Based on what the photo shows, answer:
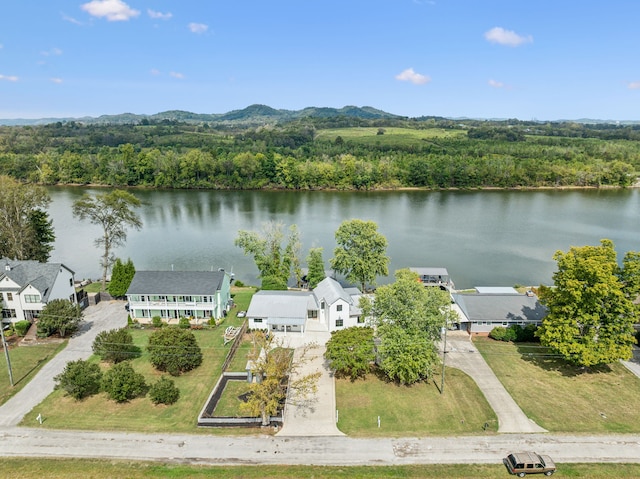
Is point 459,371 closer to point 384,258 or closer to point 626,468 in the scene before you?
point 626,468

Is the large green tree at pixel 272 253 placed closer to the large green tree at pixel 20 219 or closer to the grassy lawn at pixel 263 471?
the large green tree at pixel 20 219

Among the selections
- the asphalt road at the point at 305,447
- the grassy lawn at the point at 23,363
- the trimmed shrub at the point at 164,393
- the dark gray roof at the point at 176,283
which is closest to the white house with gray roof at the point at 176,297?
the dark gray roof at the point at 176,283

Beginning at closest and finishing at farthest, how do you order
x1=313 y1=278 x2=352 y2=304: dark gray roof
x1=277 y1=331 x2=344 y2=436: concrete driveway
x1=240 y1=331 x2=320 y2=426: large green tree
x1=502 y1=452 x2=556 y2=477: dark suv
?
x1=502 y1=452 x2=556 y2=477: dark suv
x1=240 y1=331 x2=320 y2=426: large green tree
x1=277 y1=331 x2=344 y2=436: concrete driveway
x1=313 y1=278 x2=352 y2=304: dark gray roof

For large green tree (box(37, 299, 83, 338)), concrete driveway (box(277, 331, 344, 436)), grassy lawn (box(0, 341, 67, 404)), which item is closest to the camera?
concrete driveway (box(277, 331, 344, 436))

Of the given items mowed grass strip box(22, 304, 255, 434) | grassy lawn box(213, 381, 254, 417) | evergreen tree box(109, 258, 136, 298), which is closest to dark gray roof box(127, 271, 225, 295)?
evergreen tree box(109, 258, 136, 298)

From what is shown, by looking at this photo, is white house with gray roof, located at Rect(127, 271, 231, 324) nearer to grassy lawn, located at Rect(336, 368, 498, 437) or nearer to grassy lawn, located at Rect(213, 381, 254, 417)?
grassy lawn, located at Rect(213, 381, 254, 417)

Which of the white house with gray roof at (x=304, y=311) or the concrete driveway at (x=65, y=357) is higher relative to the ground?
the white house with gray roof at (x=304, y=311)
